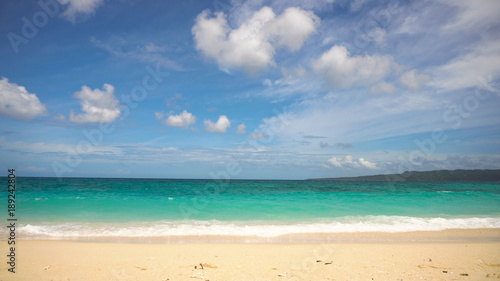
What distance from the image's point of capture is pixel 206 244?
25.3 feet

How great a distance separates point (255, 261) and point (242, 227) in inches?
177

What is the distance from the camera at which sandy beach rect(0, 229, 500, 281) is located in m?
5.06

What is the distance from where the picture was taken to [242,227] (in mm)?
10383

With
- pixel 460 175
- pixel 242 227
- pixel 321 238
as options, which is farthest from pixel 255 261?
pixel 460 175

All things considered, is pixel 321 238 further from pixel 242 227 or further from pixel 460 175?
pixel 460 175

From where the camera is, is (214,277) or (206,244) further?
(206,244)

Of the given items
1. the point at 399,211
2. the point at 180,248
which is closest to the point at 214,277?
the point at 180,248

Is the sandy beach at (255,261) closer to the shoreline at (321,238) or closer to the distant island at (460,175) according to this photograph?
the shoreline at (321,238)

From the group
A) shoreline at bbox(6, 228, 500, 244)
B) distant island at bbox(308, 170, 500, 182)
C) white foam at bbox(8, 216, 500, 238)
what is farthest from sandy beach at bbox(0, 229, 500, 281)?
distant island at bbox(308, 170, 500, 182)

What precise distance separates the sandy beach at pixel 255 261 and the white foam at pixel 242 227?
1.35 metres

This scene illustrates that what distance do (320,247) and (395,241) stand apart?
3131 mm

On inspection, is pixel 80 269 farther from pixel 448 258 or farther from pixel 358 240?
pixel 448 258

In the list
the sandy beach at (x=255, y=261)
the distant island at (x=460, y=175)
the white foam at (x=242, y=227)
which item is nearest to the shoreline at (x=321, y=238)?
the sandy beach at (x=255, y=261)

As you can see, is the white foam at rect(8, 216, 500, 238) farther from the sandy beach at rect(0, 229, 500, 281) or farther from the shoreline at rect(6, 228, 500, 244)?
the sandy beach at rect(0, 229, 500, 281)
